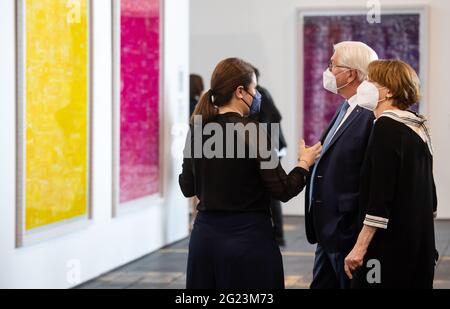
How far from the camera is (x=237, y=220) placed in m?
3.08

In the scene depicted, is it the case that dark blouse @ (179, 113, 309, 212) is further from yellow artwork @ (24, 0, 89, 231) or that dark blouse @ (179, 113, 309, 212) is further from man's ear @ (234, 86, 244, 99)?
yellow artwork @ (24, 0, 89, 231)

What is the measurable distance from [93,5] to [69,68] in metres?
0.65

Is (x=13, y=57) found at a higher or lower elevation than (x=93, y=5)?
lower

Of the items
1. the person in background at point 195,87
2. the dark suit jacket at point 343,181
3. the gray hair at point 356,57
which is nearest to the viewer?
the dark suit jacket at point 343,181

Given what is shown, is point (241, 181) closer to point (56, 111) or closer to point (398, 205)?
point (398, 205)

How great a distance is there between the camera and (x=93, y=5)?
6121 mm

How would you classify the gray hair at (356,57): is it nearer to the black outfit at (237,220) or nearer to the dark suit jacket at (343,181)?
the dark suit jacket at (343,181)

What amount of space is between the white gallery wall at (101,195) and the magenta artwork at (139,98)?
0.19 metres

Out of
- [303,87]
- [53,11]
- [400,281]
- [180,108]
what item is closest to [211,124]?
[400,281]

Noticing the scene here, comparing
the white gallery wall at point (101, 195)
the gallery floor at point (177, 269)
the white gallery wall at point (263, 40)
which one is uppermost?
the white gallery wall at point (263, 40)

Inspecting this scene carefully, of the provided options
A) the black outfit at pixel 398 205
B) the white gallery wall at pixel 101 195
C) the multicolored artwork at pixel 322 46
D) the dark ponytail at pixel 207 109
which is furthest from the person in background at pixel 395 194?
the multicolored artwork at pixel 322 46

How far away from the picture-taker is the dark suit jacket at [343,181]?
328 cm

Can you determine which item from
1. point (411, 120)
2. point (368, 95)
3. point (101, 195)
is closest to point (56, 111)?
point (101, 195)

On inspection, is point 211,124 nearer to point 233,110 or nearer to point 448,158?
point 233,110
